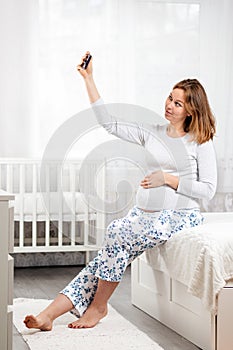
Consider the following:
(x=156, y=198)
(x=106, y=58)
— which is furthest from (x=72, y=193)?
(x=156, y=198)

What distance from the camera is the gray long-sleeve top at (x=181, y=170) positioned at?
2979 mm

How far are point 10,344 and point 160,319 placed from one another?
38.6 inches

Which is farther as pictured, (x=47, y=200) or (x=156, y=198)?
(x=47, y=200)

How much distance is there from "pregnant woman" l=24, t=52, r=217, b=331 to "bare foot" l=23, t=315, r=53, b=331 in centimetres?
9

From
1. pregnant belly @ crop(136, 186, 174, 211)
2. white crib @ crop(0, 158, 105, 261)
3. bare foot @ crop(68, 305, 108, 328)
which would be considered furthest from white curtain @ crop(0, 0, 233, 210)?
bare foot @ crop(68, 305, 108, 328)

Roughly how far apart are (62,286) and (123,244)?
102 centimetres

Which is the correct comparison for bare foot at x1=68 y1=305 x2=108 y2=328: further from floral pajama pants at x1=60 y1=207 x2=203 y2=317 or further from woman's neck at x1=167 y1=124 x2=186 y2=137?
woman's neck at x1=167 y1=124 x2=186 y2=137

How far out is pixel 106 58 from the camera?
4488 millimetres

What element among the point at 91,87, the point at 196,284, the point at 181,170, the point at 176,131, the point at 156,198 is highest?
the point at 91,87

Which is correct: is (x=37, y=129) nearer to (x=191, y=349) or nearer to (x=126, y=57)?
(x=126, y=57)

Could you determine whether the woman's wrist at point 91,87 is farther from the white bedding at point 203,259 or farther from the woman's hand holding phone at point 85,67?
the white bedding at point 203,259

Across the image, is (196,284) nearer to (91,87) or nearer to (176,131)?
(176,131)

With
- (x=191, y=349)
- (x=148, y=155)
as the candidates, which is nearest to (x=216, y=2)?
(x=148, y=155)

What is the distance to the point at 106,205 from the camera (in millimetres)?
4496
